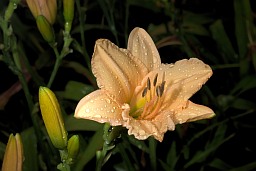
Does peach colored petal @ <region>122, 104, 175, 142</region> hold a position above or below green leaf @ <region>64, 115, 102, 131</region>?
above

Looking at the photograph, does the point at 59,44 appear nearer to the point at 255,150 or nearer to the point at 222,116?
the point at 222,116

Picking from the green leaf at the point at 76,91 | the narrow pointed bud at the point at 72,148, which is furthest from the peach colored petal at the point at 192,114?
the green leaf at the point at 76,91

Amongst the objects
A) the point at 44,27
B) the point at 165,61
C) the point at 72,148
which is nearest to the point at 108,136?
the point at 72,148

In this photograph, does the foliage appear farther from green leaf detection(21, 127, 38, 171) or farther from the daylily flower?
the daylily flower

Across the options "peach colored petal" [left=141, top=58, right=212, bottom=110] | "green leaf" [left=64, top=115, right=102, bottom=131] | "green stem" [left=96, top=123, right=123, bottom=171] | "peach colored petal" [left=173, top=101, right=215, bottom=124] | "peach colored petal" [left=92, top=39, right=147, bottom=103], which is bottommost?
"green leaf" [left=64, top=115, right=102, bottom=131]

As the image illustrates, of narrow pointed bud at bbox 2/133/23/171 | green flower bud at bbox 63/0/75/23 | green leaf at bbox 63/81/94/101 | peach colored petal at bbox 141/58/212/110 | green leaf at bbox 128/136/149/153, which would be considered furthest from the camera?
green leaf at bbox 63/81/94/101

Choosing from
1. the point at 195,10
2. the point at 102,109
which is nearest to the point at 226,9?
the point at 195,10

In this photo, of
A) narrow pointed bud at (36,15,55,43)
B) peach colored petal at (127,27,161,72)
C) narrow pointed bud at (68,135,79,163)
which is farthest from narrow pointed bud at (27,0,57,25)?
narrow pointed bud at (68,135,79,163)
